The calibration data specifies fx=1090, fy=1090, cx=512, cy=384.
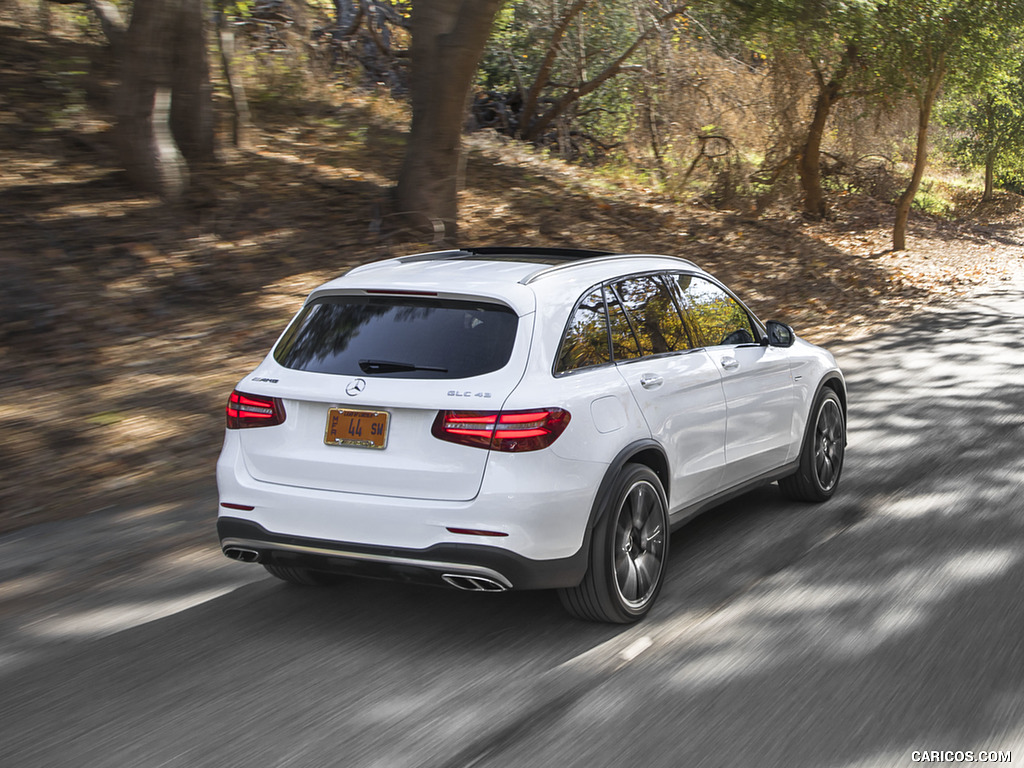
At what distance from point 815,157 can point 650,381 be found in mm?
23111

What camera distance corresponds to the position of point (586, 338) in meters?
4.79

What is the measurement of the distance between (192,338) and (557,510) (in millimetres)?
6881

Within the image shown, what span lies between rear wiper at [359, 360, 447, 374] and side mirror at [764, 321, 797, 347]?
252cm

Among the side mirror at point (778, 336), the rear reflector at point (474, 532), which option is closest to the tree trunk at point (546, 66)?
the side mirror at point (778, 336)

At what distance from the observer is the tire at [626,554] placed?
4.55m

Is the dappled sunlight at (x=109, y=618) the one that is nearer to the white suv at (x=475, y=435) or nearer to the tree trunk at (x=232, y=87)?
the white suv at (x=475, y=435)

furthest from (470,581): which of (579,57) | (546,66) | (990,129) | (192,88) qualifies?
(990,129)

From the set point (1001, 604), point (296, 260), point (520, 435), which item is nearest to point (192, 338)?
point (296, 260)

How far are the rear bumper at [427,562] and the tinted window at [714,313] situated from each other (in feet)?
5.82

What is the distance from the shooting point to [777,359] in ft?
20.4

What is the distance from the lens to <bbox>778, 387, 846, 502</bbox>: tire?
6590mm

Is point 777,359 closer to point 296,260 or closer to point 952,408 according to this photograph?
point 952,408

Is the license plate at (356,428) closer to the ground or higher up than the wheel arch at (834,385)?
higher up

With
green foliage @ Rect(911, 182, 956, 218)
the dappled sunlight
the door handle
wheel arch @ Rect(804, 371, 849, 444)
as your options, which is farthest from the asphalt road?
green foliage @ Rect(911, 182, 956, 218)
